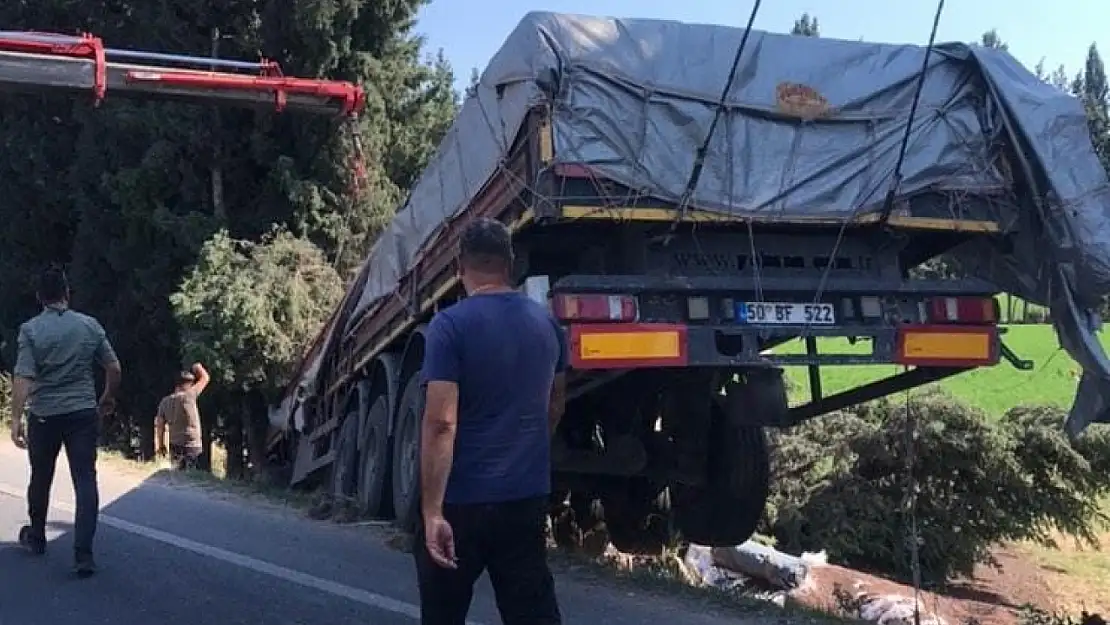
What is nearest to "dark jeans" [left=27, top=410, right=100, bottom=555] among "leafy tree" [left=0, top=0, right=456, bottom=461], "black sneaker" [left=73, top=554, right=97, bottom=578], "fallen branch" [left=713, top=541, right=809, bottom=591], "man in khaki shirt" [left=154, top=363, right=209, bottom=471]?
"black sneaker" [left=73, top=554, right=97, bottom=578]

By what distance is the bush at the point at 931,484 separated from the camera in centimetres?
1466

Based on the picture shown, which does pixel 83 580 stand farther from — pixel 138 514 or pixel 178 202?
pixel 178 202

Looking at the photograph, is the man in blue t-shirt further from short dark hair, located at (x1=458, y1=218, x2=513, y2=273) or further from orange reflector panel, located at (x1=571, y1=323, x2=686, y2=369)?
orange reflector panel, located at (x1=571, y1=323, x2=686, y2=369)

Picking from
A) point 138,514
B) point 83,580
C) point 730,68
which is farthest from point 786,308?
point 138,514

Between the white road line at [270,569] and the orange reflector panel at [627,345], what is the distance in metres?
1.36

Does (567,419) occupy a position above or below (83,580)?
above

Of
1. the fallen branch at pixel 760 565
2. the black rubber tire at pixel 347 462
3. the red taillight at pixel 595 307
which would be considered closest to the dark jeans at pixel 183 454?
the black rubber tire at pixel 347 462

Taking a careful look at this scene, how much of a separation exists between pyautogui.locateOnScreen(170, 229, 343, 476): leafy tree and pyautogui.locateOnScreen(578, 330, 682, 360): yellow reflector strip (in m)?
11.2

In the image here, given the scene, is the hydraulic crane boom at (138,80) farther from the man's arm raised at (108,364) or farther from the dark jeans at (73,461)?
the dark jeans at (73,461)

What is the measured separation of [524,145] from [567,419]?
85.5 inches

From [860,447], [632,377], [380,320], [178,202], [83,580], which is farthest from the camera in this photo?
[178,202]

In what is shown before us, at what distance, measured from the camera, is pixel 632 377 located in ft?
24.3

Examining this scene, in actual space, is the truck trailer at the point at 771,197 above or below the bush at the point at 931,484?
above

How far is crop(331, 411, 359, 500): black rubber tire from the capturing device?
9.72m
